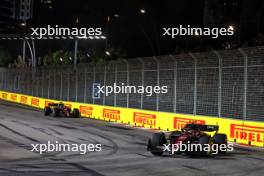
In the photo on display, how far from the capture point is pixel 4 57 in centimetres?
10275

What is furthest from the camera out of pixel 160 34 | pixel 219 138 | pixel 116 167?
pixel 160 34

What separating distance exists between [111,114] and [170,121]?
7.01 m

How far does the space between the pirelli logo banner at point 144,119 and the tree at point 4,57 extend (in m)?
76.2

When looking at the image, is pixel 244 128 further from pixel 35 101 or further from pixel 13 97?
pixel 13 97

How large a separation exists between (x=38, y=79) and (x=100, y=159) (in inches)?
1366

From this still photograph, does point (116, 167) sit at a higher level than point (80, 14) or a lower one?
lower

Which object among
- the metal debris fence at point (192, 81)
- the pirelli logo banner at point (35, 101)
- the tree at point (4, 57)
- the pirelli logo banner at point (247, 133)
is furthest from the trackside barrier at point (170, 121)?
the tree at point (4, 57)

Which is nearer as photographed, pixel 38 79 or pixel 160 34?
pixel 38 79

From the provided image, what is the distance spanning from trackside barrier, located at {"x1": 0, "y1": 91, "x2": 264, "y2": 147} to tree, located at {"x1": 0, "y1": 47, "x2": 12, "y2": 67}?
203 feet

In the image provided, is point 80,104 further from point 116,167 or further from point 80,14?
point 80,14

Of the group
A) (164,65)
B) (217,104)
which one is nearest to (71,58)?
(164,65)

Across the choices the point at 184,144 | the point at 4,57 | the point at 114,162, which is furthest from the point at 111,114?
the point at 4,57

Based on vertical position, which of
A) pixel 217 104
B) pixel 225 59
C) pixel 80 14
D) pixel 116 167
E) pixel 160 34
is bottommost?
pixel 116 167

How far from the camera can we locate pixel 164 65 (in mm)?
26969
